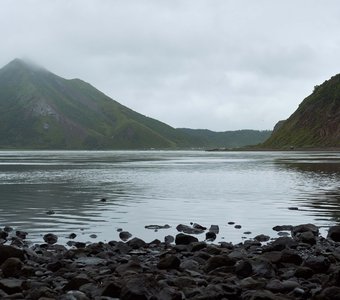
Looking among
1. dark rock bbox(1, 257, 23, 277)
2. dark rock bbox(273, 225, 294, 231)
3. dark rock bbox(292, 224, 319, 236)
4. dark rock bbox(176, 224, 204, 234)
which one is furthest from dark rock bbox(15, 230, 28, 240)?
dark rock bbox(292, 224, 319, 236)

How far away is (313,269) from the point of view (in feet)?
61.4

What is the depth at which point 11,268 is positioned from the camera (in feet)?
60.3

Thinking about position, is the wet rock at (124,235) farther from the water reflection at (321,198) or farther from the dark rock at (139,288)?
the water reflection at (321,198)

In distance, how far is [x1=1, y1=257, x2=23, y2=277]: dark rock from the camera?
1828cm

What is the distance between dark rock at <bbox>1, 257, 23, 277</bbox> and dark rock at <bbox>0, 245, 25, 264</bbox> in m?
1.85

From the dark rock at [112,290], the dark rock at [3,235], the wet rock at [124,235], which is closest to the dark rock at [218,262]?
the dark rock at [112,290]

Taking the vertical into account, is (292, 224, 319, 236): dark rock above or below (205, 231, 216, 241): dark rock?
above

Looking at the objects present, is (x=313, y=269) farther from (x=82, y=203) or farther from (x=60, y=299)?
(x=82, y=203)

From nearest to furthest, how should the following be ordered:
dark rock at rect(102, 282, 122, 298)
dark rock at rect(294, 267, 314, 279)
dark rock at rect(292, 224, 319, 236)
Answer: dark rock at rect(102, 282, 122, 298), dark rock at rect(294, 267, 314, 279), dark rock at rect(292, 224, 319, 236)

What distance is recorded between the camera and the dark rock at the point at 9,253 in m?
20.4

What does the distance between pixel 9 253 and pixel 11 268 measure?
233 cm

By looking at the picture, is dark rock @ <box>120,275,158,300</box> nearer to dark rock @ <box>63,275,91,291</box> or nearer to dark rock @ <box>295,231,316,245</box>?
dark rock @ <box>63,275,91,291</box>

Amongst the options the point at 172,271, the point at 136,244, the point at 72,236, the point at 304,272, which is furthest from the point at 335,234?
the point at 72,236

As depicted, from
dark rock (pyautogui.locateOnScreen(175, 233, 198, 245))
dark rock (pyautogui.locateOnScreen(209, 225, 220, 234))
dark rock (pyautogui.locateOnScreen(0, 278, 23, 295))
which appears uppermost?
dark rock (pyautogui.locateOnScreen(0, 278, 23, 295))
